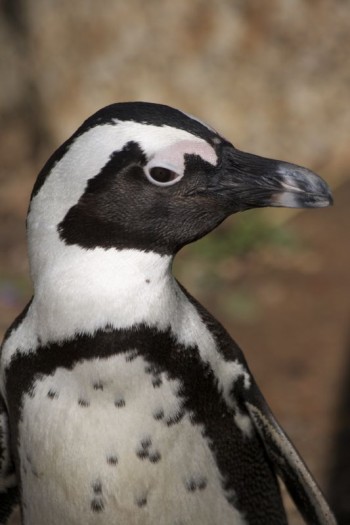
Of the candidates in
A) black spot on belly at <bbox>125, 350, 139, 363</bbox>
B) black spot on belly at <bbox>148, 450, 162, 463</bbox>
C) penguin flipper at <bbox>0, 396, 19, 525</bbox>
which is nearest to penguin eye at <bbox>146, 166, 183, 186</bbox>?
black spot on belly at <bbox>125, 350, 139, 363</bbox>

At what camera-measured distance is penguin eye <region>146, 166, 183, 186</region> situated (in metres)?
2.23

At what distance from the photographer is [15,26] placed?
5.45 m

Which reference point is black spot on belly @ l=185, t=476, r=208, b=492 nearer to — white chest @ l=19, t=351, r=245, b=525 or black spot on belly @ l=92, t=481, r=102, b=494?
white chest @ l=19, t=351, r=245, b=525

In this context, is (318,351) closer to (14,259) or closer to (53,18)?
(14,259)

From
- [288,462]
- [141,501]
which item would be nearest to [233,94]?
[288,462]

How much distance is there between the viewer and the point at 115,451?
2383 millimetres

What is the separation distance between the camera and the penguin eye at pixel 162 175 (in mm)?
2232

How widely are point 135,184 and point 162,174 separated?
0.06m

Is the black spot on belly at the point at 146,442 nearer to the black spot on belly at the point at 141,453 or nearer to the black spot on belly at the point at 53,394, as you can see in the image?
the black spot on belly at the point at 141,453

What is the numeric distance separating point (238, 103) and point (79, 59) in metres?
0.78

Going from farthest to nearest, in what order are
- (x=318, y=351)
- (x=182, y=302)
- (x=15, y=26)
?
(x=15, y=26) < (x=318, y=351) < (x=182, y=302)

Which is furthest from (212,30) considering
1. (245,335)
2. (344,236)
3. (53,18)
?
(245,335)

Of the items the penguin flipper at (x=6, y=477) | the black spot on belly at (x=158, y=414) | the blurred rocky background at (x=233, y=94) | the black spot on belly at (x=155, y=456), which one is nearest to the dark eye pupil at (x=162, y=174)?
the black spot on belly at (x=158, y=414)

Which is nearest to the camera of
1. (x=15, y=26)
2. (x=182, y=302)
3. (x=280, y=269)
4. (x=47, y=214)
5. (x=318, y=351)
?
(x=47, y=214)
